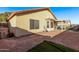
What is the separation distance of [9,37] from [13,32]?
0.52 feet

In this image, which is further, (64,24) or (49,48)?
(64,24)

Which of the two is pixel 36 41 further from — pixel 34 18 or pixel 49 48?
pixel 34 18

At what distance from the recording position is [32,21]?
5.20 m

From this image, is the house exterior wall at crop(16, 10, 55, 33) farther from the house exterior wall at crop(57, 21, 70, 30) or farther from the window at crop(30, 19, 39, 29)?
the house exterior wall at crop(57, 21, 70, 30)

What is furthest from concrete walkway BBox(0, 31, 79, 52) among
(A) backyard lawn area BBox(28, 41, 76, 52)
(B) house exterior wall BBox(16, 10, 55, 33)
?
(B) house exterior wall BBox(16, 10, 55, 33)

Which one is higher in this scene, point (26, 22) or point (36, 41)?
point (26, 22)

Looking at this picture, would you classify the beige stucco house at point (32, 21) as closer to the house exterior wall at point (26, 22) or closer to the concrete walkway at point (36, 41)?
the house exterior wall at point (26, 22)

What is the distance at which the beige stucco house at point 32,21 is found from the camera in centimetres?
505

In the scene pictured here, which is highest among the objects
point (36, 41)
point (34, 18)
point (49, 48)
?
point (34, 18)

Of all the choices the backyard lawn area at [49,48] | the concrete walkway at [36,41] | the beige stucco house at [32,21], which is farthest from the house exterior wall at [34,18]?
the backyard lawn area at [49,48]

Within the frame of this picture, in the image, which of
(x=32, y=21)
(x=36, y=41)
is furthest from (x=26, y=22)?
(x=36, y=41)

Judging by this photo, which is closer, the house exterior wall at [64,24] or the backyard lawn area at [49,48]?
the backyard lawn area at [49,48]

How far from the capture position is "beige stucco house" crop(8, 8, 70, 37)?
199 inches
